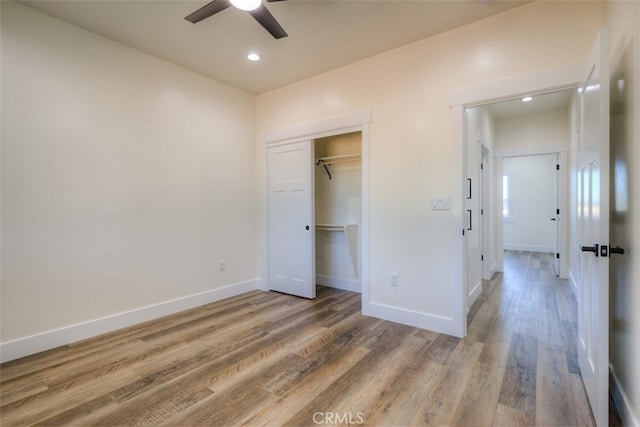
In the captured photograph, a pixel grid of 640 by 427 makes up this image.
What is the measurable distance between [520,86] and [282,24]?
207cm

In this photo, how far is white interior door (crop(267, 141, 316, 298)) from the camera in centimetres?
384

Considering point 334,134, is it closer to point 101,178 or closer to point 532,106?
point 101,178

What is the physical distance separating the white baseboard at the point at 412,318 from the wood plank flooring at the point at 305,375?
8 centimetres

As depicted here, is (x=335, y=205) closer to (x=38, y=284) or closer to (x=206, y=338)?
(x=206, y=338)

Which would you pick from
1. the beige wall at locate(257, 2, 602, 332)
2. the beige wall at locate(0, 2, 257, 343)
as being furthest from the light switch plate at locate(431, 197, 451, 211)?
the beige wall at locate(0, 2, 257, 343)

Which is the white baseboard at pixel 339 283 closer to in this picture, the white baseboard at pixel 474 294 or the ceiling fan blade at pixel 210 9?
the white baseboard at pixel 474 294

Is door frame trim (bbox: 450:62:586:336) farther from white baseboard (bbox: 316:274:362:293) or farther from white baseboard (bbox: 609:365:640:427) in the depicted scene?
white baseboard (bbox: 316:274:362:293)

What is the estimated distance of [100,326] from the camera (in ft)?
9.13

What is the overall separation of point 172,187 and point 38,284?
1420 millimetres

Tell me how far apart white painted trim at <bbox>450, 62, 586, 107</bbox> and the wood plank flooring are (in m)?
2.10

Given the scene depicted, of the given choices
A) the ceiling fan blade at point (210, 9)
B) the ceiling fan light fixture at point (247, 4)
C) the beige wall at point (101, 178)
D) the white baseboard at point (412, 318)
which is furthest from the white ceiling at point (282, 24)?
the white baseboard at point (412, 318)

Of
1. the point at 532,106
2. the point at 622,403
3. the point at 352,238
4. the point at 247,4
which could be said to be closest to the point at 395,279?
the point at 352,238

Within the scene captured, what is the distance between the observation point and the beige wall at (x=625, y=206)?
147 centimetres

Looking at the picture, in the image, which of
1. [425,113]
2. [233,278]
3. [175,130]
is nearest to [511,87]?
[425,113]
